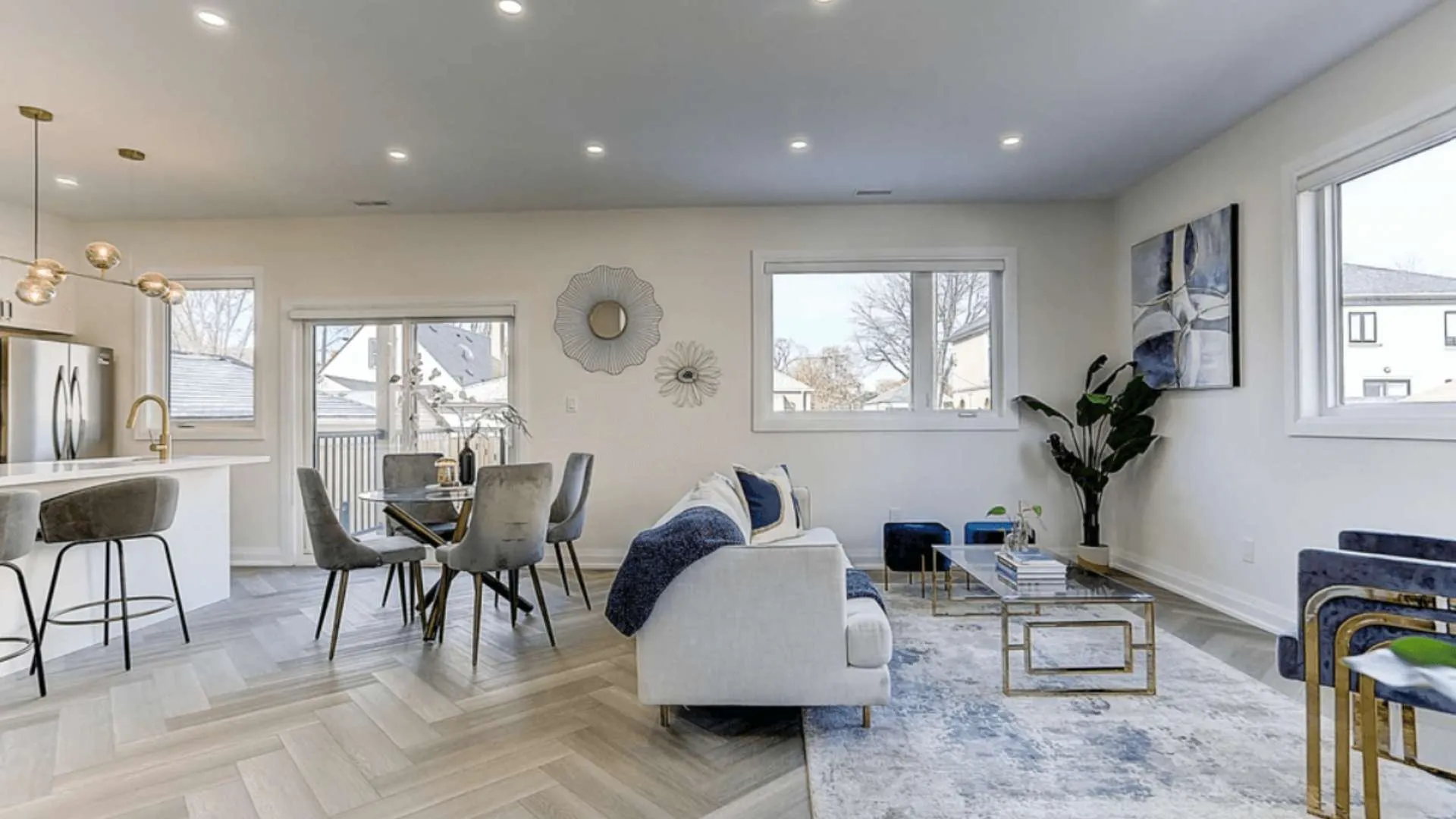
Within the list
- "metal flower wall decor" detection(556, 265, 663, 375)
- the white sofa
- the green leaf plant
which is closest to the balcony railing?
"metal flower wall decor" detection(556, 265, 663, 375)

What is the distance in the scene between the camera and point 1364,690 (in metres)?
1.64

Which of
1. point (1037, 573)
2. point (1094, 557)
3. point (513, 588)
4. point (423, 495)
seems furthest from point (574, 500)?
point (1094, 557)

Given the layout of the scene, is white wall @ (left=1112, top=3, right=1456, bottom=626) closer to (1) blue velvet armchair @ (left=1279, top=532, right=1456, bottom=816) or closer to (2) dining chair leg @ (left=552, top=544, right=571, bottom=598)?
(1) blue velvet armchair @ (left=1279, top=532, right=1456, bottom=816)

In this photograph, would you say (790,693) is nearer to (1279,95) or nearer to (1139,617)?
(1139,617)

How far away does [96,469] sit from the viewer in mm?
3438

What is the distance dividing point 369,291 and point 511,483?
294cm

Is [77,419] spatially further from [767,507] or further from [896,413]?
[896,413]

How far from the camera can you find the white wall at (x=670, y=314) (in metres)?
4.96

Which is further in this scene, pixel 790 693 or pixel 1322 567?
pixel 790 693

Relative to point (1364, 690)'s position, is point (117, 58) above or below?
above

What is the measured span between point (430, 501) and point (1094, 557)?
4224 mm

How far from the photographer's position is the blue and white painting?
3729 mm

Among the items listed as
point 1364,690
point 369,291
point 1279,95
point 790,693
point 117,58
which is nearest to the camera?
point 1364,690

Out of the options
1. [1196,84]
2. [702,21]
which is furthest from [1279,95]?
[702,21]
